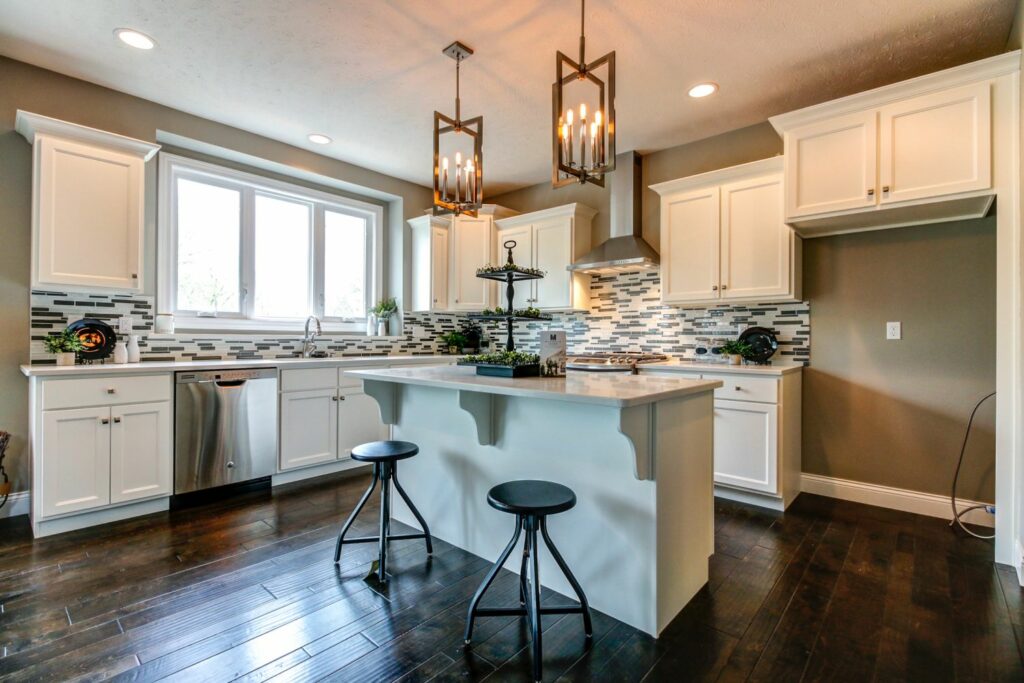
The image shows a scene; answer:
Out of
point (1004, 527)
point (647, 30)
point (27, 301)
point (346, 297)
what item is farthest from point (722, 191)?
point (27, 301)

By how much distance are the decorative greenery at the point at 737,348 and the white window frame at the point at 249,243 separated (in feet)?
11.1

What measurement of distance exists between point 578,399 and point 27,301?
3.48 meters

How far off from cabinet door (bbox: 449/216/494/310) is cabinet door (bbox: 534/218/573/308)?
0.63 meters

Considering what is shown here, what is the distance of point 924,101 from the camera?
2516 millimetres

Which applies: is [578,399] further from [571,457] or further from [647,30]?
[647,30]

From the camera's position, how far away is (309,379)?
3660 mm

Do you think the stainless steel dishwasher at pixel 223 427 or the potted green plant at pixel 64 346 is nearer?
the potted green plant at pixel 64 346

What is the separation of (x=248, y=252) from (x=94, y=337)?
131cm

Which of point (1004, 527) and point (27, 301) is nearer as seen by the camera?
point (1004, 527)

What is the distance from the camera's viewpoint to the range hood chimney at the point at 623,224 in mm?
3986

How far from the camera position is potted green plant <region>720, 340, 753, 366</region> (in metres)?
3.47

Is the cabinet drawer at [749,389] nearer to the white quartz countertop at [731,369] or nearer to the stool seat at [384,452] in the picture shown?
the white quartz countertop at [731,369]

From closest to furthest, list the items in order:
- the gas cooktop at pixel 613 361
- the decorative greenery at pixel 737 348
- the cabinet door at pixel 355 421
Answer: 1. the decorative greenery at pixel 737 348
2. the gas cooktop at pixel 613 361
3. the cabinet door at pixel 355 421

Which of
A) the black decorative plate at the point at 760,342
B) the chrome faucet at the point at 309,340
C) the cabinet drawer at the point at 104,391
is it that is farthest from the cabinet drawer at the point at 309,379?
the black decorative plate at the point at 760,342
